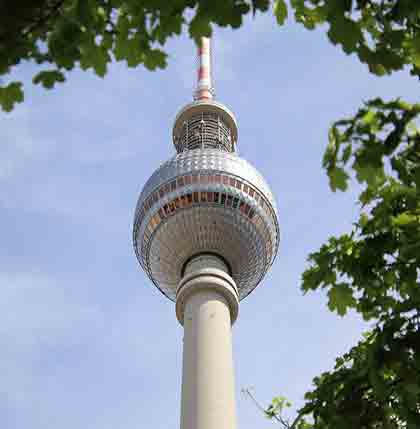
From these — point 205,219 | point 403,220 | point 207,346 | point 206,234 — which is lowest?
point 403,220

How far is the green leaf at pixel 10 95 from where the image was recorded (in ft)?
17.2

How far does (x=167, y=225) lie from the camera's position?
42.0 meters

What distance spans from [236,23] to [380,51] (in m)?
1.22

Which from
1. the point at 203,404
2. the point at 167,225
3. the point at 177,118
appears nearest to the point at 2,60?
the point at 203,404

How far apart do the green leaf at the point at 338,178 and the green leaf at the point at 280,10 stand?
230 cm

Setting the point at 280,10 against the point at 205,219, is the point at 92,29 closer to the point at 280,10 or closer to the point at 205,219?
the point at 280,10

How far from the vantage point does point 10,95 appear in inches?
207

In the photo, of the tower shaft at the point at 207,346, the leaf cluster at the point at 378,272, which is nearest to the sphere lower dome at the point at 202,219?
the tower shaft at the point at 207,346

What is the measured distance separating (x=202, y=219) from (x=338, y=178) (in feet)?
121

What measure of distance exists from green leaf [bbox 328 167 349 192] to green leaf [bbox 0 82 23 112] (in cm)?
285

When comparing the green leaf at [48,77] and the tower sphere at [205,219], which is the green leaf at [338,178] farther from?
the tower sphere at [205,219]

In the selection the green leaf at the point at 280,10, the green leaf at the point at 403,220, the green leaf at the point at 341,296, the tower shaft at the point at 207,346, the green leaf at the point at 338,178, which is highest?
the tower shaft at the point at 207,346

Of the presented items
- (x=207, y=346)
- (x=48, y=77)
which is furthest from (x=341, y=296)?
(x=207, y=346)

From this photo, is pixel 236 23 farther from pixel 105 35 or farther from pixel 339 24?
pixel 105 35
